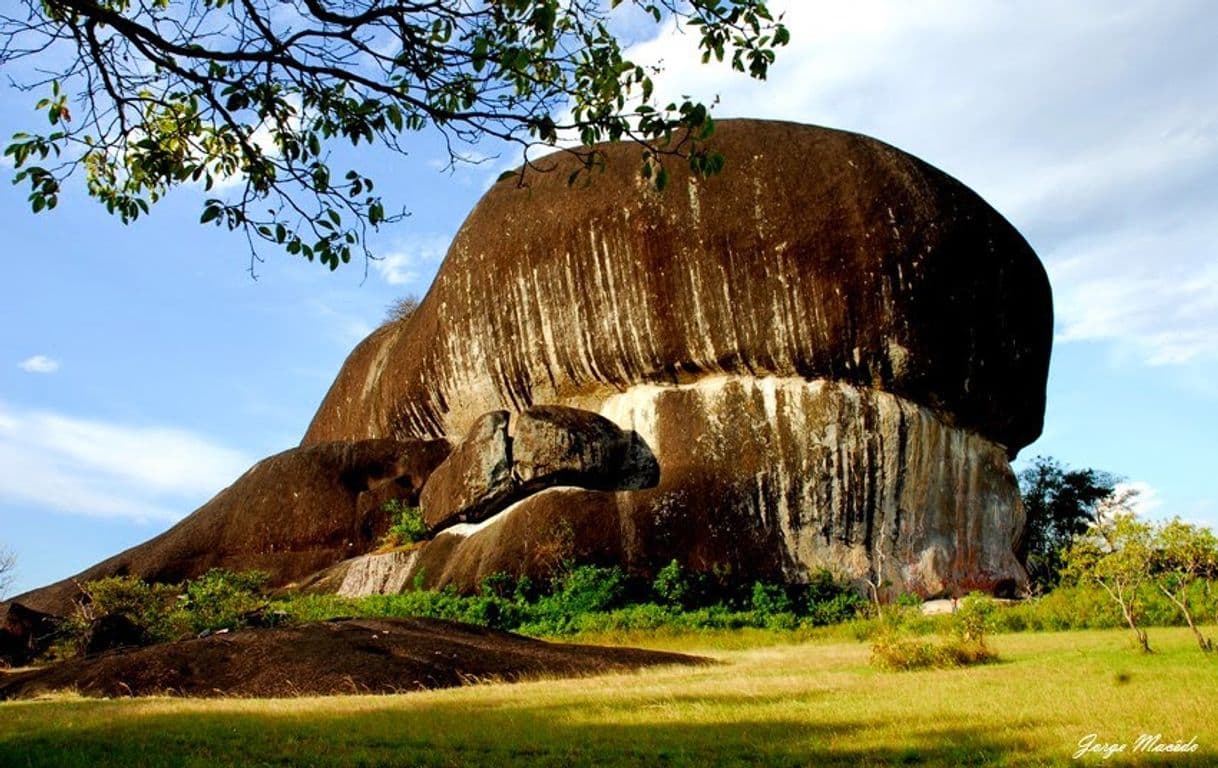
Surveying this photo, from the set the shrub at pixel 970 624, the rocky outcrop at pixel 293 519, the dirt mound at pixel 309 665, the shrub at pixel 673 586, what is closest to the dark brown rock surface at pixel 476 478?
the rocky outcrop at pixel 293 519

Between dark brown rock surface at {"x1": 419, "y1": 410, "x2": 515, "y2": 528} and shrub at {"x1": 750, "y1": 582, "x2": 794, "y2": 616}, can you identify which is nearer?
shrub at {"x1": 750, "y1": 582, "x2": 794, "y2": 616}

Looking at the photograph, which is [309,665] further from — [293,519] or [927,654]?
[293,519]

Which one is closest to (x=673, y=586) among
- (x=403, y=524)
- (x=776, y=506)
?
(x=776, y=506)

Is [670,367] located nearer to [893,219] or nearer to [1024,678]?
[893,219]

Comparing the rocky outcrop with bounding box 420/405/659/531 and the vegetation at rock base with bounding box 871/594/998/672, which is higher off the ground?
the rocky outcrop with bounding box 420/405/659/531

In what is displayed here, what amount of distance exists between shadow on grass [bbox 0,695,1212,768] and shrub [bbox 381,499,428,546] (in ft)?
41.1

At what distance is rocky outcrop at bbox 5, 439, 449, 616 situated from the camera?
2402 cm

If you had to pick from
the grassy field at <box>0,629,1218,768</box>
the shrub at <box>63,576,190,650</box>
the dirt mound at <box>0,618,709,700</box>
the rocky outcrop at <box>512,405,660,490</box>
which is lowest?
the grassy field at <box>0,629,1218,768</box>

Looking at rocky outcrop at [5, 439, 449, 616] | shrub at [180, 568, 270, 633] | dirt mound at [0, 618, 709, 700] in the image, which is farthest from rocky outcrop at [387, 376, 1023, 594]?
dirt mound at [0, 618, 709, 700]

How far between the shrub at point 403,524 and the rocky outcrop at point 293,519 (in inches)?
9.6

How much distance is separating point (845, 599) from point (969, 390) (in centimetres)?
469

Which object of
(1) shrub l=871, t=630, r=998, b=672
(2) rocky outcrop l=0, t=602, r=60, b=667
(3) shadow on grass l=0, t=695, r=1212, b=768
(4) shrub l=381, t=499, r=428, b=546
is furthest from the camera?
(4) shrub l=381, t=499, r=428, b=546

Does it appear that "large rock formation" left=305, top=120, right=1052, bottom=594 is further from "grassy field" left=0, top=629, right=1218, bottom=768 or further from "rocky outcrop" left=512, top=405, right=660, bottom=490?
"grassy field" left=0, top=629, right=1218, bottom=768

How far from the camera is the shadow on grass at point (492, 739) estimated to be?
7680 mm
